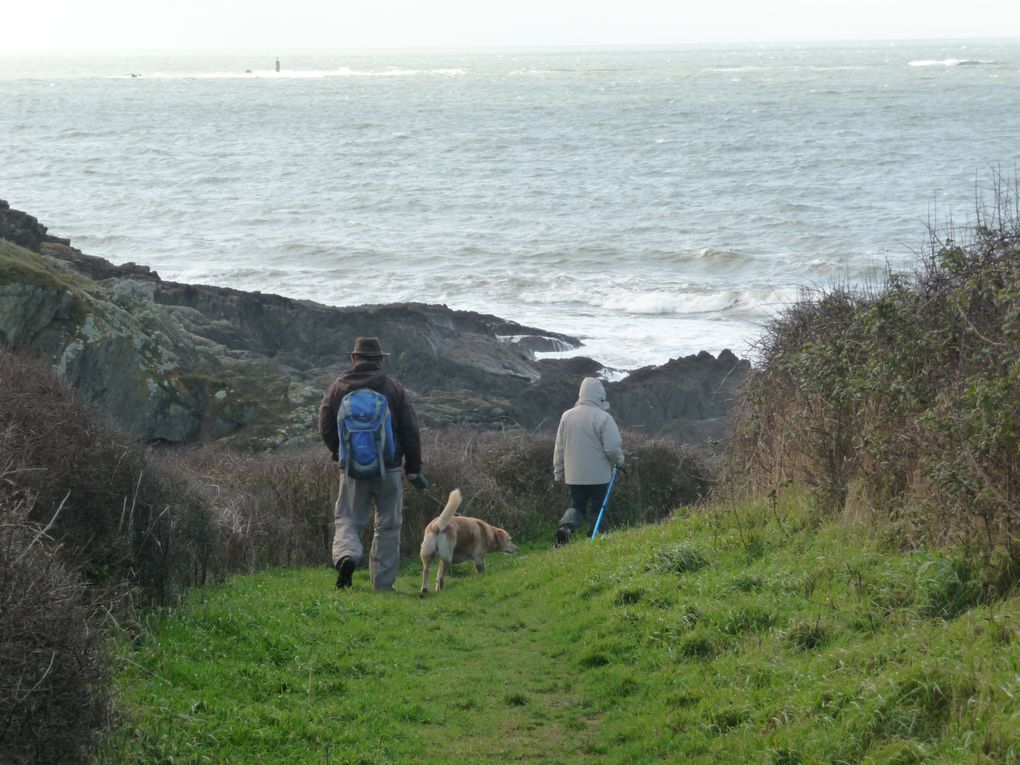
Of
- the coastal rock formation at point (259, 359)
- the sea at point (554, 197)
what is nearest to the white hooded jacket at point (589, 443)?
the coastal rock formation at point (259, 359)

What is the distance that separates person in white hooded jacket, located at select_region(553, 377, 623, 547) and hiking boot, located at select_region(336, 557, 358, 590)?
3.39 metres

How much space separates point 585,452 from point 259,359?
9010 mm

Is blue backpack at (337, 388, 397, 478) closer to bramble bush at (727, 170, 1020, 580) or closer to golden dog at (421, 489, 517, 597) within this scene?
golden dog at (421, 489, 517, 597)

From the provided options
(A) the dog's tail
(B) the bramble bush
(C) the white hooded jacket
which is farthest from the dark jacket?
(C) the white hooded jacket

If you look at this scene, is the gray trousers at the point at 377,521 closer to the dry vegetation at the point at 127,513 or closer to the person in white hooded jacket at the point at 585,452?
the dry vegetation at the point at 127,513

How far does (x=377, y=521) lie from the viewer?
10.9 m

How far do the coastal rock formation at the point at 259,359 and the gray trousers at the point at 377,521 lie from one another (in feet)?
14.9

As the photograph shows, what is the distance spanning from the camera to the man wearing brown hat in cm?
1056

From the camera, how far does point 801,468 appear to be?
999 centimetres

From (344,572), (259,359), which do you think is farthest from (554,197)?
(344,572)

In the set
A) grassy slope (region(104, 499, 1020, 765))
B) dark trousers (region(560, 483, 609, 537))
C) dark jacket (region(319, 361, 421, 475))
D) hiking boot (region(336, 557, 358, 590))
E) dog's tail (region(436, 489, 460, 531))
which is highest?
dark jacket (region(319, 361, 421, 475))

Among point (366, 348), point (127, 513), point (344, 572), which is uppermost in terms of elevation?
point (366, 348)

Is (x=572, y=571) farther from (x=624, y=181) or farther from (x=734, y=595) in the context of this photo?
(x=624, y=181)

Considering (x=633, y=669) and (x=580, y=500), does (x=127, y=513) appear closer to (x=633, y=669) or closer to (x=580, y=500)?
(x=633, y=669)
